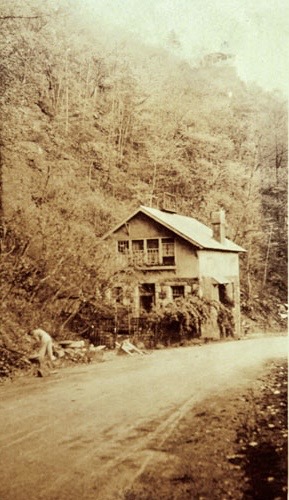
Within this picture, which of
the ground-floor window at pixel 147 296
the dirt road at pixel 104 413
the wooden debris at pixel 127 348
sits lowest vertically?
the dirt road at pixel 104 413

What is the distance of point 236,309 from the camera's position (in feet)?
10.9

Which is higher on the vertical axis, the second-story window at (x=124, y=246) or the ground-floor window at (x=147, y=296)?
the second-story window at (x=124, y=246)

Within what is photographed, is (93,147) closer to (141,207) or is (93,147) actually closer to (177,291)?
(141,207)

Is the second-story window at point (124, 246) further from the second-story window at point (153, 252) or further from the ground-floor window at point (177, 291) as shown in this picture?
the ground-floor window at point (177, 291)

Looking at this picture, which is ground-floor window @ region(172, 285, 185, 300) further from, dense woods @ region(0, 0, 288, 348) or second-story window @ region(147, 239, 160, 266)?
dense woods @ region(0, 0, 288, 348)

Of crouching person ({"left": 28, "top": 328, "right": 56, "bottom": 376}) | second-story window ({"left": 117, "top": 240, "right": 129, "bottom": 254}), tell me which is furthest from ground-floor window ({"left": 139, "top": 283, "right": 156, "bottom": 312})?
crouching person ({"left": 28, "top": 328, "right": 56, "bottom": 376})

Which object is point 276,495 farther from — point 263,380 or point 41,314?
point 41,314

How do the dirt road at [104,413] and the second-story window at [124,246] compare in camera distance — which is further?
the second-story window at [124,246]

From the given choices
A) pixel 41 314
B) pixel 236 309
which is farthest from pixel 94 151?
pixel 236 309

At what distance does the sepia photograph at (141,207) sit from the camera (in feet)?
10.1

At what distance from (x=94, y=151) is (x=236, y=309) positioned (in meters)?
1.53

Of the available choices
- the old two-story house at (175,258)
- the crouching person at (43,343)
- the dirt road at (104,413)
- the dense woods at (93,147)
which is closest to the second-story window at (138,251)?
the old two-story house at (175,258)

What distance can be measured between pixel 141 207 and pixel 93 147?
592 millimetres

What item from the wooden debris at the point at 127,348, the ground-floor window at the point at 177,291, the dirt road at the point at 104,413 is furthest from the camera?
the wooden debris at the point at 127,348
